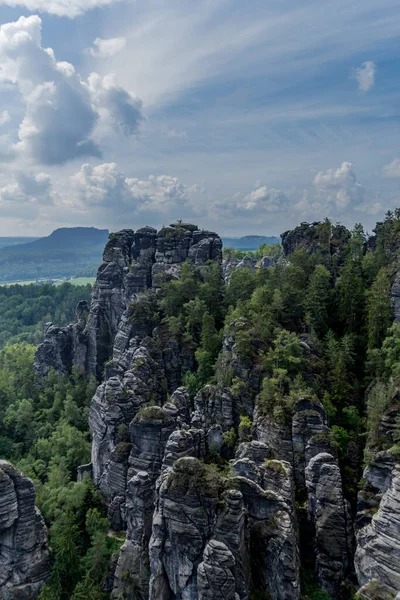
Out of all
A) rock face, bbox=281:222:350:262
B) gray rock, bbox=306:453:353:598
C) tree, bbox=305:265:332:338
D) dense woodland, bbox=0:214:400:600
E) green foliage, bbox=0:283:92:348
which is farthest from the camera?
green foliage, bbox=0:283:92:348

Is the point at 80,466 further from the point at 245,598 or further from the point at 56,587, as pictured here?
the point at 245,598

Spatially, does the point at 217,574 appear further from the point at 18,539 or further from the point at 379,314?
the point at 379,314

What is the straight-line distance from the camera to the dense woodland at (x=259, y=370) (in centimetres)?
3225

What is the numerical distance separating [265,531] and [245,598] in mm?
3503

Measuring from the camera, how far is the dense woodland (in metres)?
32.2

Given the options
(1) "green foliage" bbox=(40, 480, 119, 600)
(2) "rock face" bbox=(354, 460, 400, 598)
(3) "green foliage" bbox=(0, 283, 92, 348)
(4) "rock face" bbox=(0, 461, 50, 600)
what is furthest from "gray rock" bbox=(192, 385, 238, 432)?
(3) "green foliage" bbox=(0, 283, 92, 348)

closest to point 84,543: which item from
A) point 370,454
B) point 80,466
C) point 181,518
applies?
point 80,466

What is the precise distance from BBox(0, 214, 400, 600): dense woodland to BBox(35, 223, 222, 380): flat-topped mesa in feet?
12.3

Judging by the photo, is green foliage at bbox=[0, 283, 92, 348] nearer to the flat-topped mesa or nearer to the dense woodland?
the flat-topped mesa

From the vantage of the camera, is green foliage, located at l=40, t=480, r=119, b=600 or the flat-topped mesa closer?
green foliage, located at l=40, t=480, r=119, b=600

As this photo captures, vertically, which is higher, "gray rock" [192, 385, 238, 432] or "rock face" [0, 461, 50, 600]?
"gray rock" [192, 385, 238, 432]

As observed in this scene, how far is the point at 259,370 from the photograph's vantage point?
38469mm

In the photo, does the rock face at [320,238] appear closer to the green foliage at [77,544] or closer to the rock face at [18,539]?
the green foliage at [77,544]

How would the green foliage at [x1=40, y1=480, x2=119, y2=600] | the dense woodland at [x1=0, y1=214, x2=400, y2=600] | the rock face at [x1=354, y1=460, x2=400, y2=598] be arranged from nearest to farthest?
the rock face at [x1=354, y1=460, x2=400, y2=598]
the green foliage at [x1=40, y1=480, x2=119, y2=600]
the dense woodland at [x1=0, y1=214, x2=400, y2=600]
